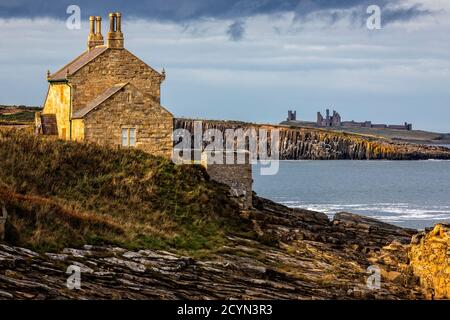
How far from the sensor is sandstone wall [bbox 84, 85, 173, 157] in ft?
137

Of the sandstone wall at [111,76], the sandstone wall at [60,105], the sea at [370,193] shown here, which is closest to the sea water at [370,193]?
the sea at [370,193]

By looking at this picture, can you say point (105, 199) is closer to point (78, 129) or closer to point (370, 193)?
point (78, 129)

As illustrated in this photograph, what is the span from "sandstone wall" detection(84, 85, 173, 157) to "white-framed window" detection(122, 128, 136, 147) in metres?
0.15

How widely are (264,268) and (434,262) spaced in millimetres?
6856

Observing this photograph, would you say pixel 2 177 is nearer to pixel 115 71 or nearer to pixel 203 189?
pixel 203 189

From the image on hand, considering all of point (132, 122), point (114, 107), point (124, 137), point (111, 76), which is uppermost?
point (111, 76)

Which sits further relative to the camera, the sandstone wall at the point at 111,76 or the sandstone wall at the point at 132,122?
the sandstone wall at the point at 111,76

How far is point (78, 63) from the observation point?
154 ft

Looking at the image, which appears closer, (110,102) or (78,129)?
(110,102)

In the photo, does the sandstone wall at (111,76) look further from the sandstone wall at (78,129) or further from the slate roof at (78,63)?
the sandstone wall at (78,129)

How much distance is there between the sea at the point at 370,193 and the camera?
7819 cm

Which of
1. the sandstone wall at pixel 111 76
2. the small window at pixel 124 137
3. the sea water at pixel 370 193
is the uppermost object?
the sandstone wall at pixel 111 76

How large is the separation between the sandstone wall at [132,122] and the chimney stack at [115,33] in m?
3.62

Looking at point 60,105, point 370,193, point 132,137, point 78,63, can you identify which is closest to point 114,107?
point 132,137
